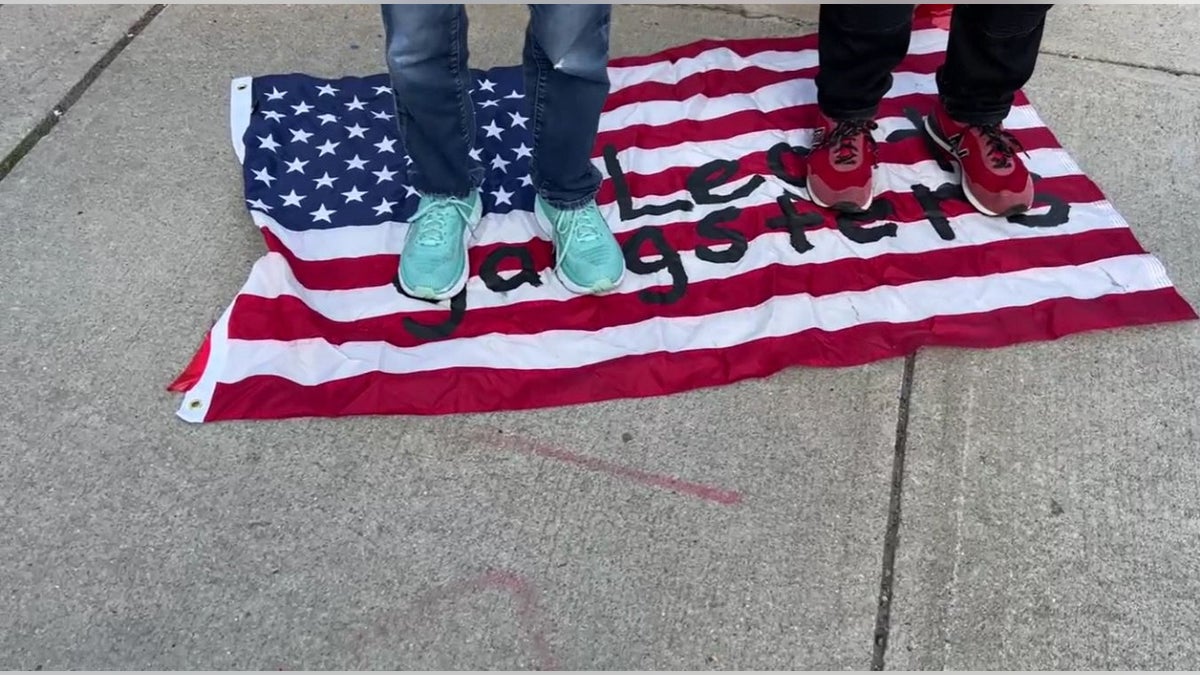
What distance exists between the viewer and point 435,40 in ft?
5.46

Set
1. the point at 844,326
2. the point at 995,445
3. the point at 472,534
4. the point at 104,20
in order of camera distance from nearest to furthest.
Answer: the point at 472,534, the point at 995,445, the point at 844,326, the point at 104,20

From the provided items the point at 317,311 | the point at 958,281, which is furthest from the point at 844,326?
the point at 317,311

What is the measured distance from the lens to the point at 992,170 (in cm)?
218

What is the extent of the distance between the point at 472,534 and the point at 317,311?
0.67m

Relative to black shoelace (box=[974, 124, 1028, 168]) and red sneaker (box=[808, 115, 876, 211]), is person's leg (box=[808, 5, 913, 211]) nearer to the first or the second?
red sneaker (box=[808, 115, 876, 211])

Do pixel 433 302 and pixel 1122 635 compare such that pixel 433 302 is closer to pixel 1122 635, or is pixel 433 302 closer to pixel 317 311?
pixel 317 311

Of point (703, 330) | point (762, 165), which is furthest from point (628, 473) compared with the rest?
point (762, 165)

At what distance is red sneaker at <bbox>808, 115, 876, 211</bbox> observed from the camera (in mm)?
2178

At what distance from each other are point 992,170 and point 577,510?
4.34 feet

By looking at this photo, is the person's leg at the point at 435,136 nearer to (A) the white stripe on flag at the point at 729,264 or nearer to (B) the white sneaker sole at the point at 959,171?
(A) the white stripe on flag at the point at 729,264

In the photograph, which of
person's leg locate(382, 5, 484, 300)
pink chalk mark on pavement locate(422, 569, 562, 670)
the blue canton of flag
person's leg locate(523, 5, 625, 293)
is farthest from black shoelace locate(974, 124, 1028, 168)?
pink chalk mark on pavement locate(422, 569, 562, 670)

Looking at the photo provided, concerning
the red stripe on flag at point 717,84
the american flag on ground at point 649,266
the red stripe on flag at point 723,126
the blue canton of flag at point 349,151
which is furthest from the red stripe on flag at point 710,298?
the red stripe on flag at point 717,84

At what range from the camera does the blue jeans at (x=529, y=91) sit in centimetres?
163

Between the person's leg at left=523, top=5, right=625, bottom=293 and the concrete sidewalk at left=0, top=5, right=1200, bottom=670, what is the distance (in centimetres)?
37
